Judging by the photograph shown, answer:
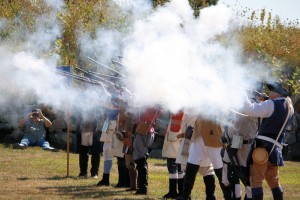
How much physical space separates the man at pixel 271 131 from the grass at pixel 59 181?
9.40 feet

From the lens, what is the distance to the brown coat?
10.6m

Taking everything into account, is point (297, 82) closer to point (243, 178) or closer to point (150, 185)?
point (150, 185)

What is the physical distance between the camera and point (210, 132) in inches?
420

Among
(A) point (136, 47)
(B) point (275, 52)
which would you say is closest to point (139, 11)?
(A) point (136, 47)

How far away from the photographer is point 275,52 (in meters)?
21.0

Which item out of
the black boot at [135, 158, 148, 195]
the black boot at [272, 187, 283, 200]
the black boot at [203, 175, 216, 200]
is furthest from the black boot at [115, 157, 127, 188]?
the black boot at [272, 187, 283, 200]

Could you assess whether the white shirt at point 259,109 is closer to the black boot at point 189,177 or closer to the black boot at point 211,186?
the black boot at point 189,177

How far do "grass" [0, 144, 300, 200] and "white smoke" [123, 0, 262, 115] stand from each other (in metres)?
1.87

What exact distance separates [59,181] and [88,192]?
1713 millimetres

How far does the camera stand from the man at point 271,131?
941 centimetres

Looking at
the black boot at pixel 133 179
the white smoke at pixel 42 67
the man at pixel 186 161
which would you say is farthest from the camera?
the black boot at pixel 133 179

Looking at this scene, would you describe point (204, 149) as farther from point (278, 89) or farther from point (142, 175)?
point (142, 175)

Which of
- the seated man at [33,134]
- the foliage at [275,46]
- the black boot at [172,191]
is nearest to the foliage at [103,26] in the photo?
the foliage at [275,46]

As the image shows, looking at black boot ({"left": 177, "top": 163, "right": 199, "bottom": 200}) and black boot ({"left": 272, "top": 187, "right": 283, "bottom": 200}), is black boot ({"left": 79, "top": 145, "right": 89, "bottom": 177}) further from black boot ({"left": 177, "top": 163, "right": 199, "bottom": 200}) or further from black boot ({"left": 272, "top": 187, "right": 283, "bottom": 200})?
black boot ({"left": 272, "top": 187, "right": 283, "bottom": 200})
